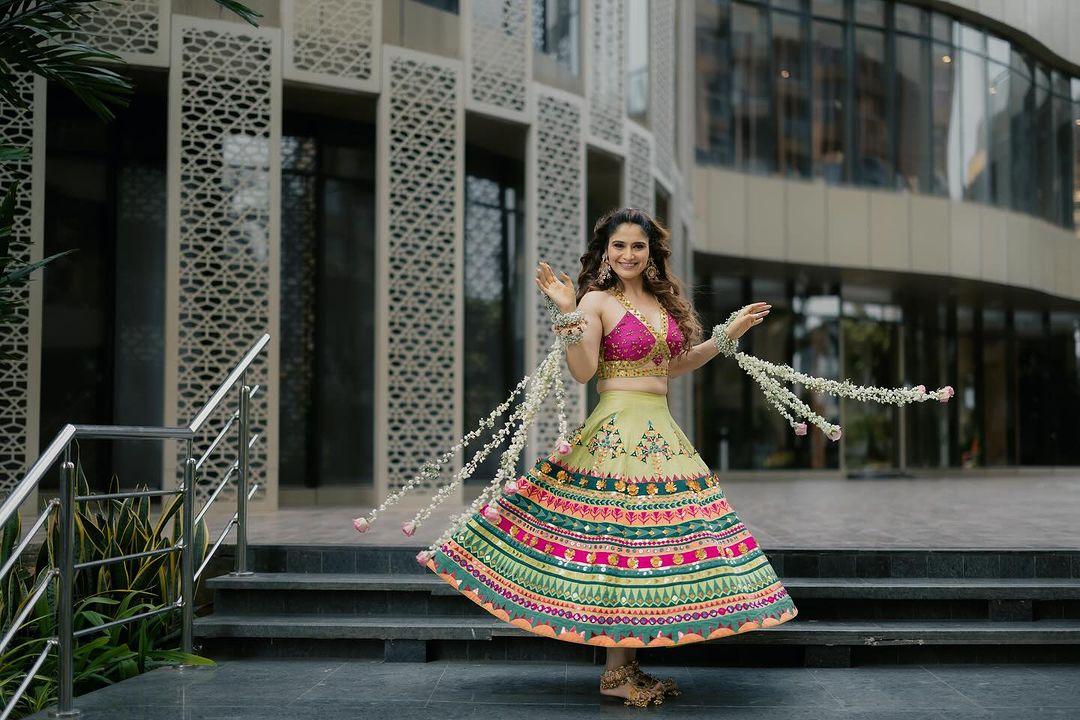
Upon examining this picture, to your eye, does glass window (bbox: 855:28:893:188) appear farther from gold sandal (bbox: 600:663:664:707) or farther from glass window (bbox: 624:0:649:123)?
gold sandal (bbox: 600:663:664:707)

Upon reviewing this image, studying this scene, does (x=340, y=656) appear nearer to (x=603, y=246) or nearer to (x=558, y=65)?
(x=603, y=246)

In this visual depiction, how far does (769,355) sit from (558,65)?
8775mm

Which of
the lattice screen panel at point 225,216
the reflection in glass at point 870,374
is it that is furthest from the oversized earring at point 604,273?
the reflection in glass at point 870,374

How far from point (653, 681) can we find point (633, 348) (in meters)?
1.38

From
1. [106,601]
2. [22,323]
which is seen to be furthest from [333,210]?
[106,601]

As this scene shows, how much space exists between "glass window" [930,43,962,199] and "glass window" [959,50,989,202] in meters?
0.14

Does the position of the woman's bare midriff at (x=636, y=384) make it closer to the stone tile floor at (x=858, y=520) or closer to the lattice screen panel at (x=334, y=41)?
the stone tile floor at (x=858, y=520)

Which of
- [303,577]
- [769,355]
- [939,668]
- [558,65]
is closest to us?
[939,668]

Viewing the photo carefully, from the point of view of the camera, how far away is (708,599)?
4.37 meters

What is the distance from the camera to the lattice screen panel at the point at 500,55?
10180mm

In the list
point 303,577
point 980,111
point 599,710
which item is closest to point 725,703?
point 599,710

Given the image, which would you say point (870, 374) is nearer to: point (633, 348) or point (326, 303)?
point (326, 303)

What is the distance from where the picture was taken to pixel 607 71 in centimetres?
1125

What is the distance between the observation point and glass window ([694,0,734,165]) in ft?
55.5
